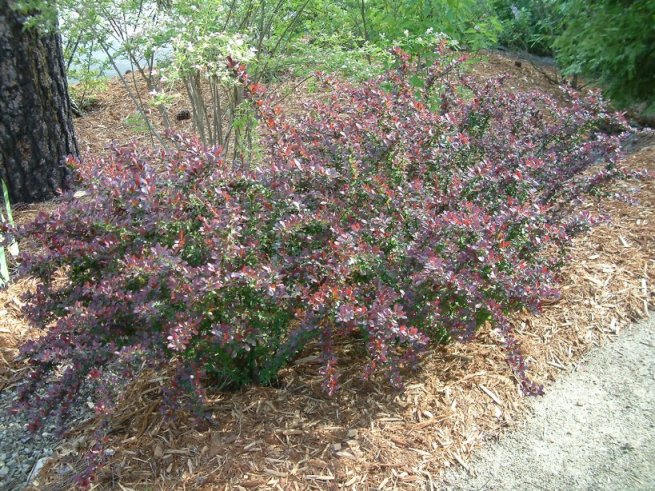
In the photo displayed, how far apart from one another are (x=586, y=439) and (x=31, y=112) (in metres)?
4.32

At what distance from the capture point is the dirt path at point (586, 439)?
261cm

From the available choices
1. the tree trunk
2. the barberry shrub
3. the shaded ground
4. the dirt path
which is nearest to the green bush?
the shaded ground

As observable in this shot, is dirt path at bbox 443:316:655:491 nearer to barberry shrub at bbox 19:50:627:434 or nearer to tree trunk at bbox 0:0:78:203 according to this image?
A: barberry shrub at bbox 19:50:627:434

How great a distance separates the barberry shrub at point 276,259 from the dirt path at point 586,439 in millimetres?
368

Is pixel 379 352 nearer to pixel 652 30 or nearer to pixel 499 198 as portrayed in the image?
pixel 499 198

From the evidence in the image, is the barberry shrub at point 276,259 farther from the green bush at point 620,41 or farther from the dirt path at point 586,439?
the green bush at point 620,41

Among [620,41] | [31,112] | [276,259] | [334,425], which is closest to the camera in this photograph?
[276,259]

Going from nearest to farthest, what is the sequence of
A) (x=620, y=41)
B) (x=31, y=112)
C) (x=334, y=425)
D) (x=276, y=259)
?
1. (x=276, y=259)
2. (x=334, y=425)
3. (x=31, y=112)
4. (x=620, y=41)

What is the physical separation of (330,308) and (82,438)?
4.22ft

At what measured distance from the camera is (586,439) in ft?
9.27

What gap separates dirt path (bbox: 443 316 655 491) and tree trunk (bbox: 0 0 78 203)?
379 cm

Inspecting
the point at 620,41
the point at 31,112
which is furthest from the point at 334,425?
the point at 620,41

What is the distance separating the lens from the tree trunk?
4621mm

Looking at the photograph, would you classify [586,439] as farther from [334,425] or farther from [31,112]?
[31,112]
